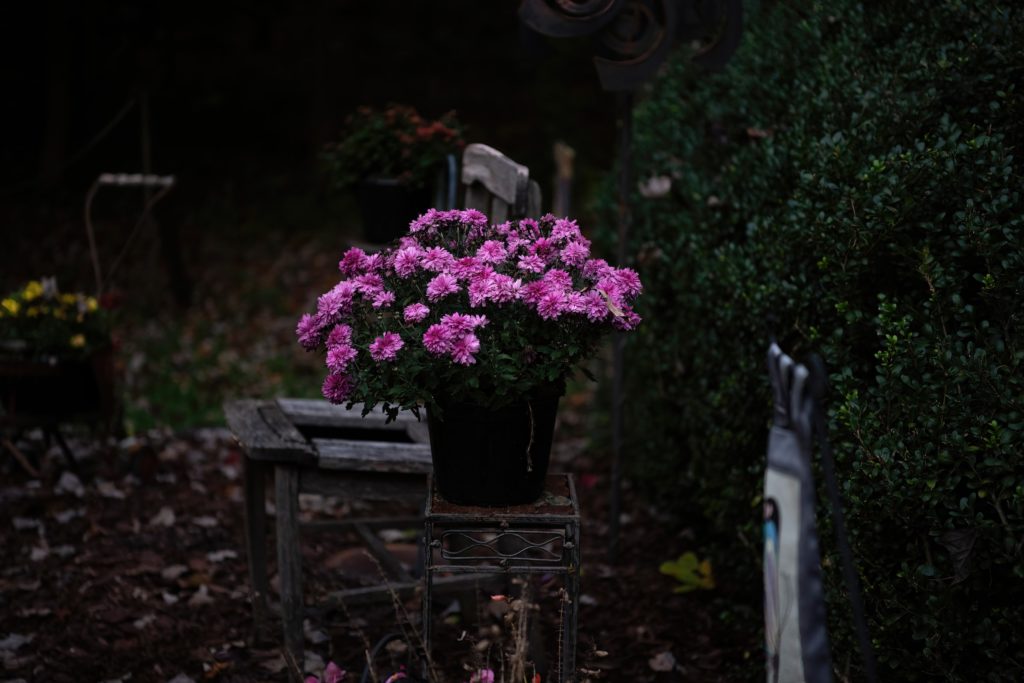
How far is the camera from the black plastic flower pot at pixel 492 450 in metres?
2.36

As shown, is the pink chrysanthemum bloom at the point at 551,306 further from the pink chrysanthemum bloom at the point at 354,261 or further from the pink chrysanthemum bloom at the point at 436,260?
the pink chrysanthemum bloom at the point at 354,261

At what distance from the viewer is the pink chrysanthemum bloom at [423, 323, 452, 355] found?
2195 mm

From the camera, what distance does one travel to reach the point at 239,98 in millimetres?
12656

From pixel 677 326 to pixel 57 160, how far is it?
9.18 metres

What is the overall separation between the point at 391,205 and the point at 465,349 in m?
2.14

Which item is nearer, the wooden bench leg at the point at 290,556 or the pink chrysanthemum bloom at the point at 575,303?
the pink chrysanthemum bloom at the point at 575,303

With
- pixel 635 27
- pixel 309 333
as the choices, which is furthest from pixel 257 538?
pixel 635 27

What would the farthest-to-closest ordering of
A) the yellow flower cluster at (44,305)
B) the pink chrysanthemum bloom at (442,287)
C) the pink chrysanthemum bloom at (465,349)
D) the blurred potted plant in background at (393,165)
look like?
the yellow flower cluster at (44,305) < the blurred potted plant in background at (393,165) < the pink chrysanthemum bloom at (442,287) < the pink chrysanthemum bloom at (465,349)

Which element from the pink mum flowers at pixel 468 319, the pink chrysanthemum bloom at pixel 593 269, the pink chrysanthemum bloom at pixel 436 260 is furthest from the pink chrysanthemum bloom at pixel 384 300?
the pink chrysanthemum bloom at pixel 593 269

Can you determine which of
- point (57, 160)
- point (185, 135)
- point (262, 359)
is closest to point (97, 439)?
point (262, 359)

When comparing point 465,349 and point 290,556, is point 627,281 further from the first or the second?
point 290,556

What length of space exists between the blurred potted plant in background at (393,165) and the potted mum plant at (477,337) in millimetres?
1666

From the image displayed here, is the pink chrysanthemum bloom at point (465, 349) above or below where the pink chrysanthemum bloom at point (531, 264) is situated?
below

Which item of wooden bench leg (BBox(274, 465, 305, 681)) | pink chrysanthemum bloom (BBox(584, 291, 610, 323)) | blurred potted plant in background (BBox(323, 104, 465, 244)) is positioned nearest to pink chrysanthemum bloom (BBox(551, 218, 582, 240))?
pink chrysanthemum bloom (BBox(584, 291, 610, 323))
